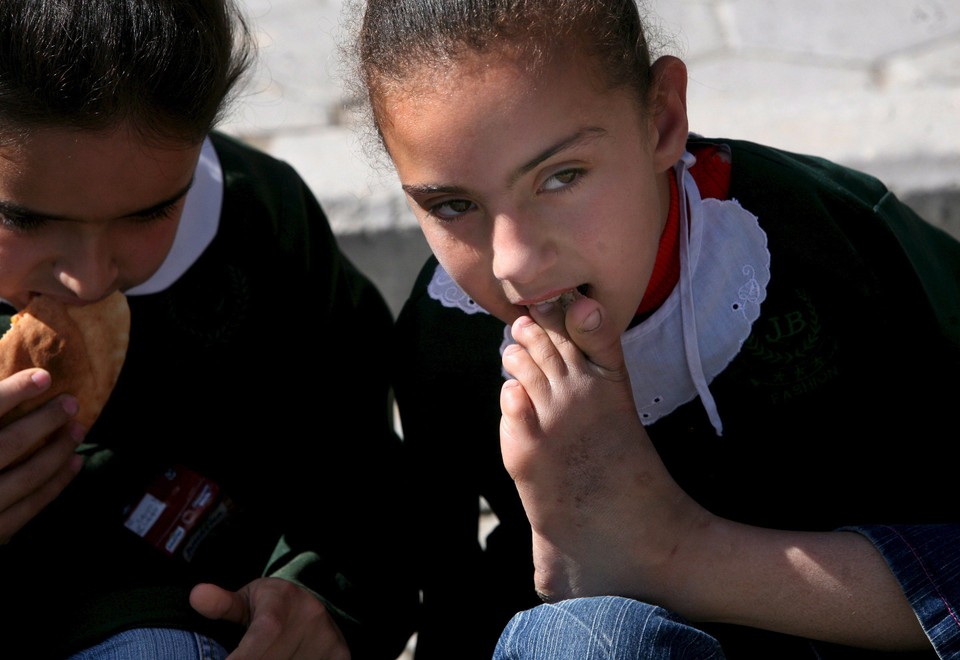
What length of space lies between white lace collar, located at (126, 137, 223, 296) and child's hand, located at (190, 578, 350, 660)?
0.46m

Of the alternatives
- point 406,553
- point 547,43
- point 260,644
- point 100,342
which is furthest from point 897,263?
point 100,342

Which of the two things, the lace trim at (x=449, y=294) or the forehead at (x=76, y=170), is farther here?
the lace trim at (x=449, y=294)

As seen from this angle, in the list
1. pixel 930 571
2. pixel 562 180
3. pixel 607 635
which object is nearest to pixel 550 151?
pixel 562 180

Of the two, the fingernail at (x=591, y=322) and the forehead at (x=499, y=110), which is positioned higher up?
the forehead at (x=499, y=110)

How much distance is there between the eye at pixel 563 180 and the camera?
1334mm

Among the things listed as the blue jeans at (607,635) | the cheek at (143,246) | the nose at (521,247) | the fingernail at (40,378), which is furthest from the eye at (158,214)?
the blue jeans at (607,635)

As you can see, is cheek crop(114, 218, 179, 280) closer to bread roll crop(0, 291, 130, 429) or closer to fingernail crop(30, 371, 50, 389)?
bread roll crop(0, 291, 130, 429)

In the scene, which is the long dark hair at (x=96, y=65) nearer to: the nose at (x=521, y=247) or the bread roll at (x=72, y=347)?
the bread roll at (x=72, y=347)

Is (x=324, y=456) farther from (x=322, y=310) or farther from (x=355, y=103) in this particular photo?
(x=355, y=103)

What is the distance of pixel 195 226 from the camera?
1750 mm

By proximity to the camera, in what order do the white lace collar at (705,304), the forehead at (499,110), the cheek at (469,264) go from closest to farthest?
the forehead at (499,110) → the cheek at (469,264) → the white lace collar at (705,304)

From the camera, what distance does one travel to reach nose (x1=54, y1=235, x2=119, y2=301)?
1490 millimetres

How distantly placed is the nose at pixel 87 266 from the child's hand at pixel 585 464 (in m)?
0.55

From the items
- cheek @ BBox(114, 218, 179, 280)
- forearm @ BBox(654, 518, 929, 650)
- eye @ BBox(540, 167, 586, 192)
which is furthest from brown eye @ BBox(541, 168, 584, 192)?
cheek @ BBox(114, 218, 179, 280)
